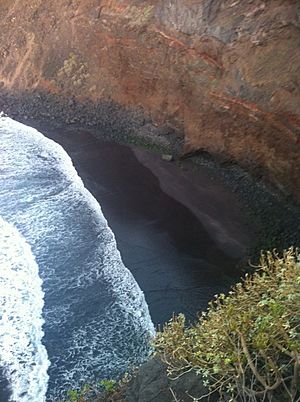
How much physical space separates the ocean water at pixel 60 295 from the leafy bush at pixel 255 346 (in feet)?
16.4

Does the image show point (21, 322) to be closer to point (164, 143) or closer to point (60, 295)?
point (60, 295)

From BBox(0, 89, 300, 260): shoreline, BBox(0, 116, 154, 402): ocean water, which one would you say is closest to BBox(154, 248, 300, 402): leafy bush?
BBox(0, 116, 154, 402): ocean water

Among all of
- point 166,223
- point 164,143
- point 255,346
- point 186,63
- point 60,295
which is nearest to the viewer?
point 255,346

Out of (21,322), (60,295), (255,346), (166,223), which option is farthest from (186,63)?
(255,346)

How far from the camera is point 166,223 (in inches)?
587

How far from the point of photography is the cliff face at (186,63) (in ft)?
48.1

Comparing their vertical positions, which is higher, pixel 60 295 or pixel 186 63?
pixel 186 63

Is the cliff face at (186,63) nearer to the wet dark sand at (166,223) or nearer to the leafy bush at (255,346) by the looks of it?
the wet dark sand at (166,223)

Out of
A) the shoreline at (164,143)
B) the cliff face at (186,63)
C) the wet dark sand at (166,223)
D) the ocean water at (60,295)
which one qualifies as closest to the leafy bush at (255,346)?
the ocean water at (60,295)

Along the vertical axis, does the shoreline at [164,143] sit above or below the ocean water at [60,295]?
above

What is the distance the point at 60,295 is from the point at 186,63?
8570mm

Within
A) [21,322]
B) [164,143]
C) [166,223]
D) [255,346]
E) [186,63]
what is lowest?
[21,322]

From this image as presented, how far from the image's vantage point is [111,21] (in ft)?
64.8

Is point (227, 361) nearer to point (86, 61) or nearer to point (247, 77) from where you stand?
point (247, 77)
